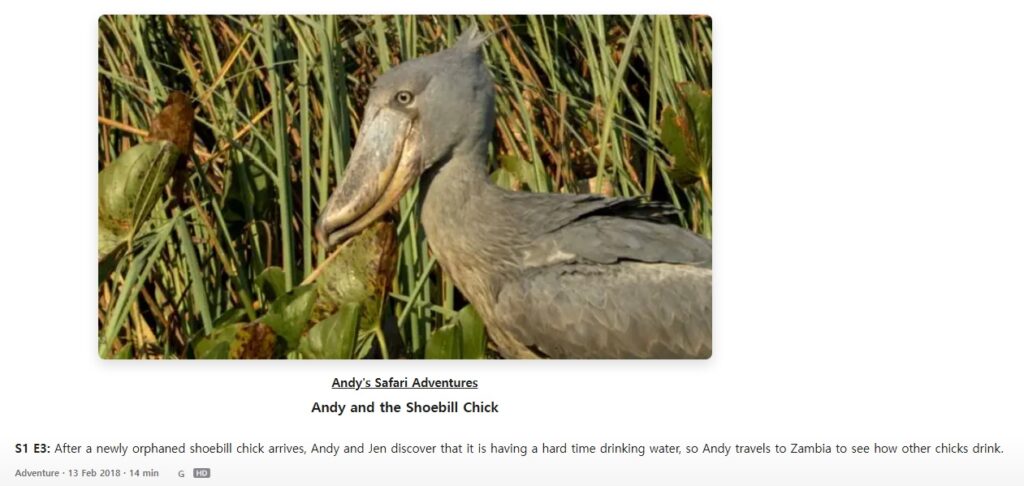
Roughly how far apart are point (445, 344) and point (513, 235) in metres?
0.32

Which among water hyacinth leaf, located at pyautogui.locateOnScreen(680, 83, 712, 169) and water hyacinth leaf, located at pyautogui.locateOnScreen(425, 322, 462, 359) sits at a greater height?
water hyacinth leaf, located at pyautogui.locateOnScreen(680, 83, 712, 169)

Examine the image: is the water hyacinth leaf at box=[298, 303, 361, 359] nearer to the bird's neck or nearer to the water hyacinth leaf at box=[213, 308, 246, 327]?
the water hyacinth leaf at box=[213, 308, 246, 327]

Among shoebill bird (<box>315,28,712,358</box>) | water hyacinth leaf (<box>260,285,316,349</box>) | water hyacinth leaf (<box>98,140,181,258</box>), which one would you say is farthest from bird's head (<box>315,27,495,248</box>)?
water hyacinth leaf (<box>98,140,181,258</box>)

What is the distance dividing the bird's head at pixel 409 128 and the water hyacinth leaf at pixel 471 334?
317 millimetres

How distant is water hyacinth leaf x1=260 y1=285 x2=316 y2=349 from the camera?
6.05 m

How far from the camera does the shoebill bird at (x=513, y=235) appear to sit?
238 inches

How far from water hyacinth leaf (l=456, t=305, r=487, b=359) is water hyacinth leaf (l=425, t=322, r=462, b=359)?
0.08ft

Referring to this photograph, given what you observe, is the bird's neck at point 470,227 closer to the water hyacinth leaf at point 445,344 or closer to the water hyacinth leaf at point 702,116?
the water hyacinth leaf at point 445,344

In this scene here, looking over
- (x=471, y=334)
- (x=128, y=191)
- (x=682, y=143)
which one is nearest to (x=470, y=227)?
(x=471, y=334)

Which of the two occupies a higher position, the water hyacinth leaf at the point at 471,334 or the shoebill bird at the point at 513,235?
the shoebill bird at the point at 513,235

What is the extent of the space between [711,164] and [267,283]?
1.09 metres

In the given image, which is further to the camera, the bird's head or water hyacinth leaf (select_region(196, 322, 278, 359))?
the bird's head

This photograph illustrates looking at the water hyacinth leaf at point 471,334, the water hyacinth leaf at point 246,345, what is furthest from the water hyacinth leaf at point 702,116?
the water hyacinth leaf at point 246,345

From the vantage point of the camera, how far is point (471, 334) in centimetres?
614
